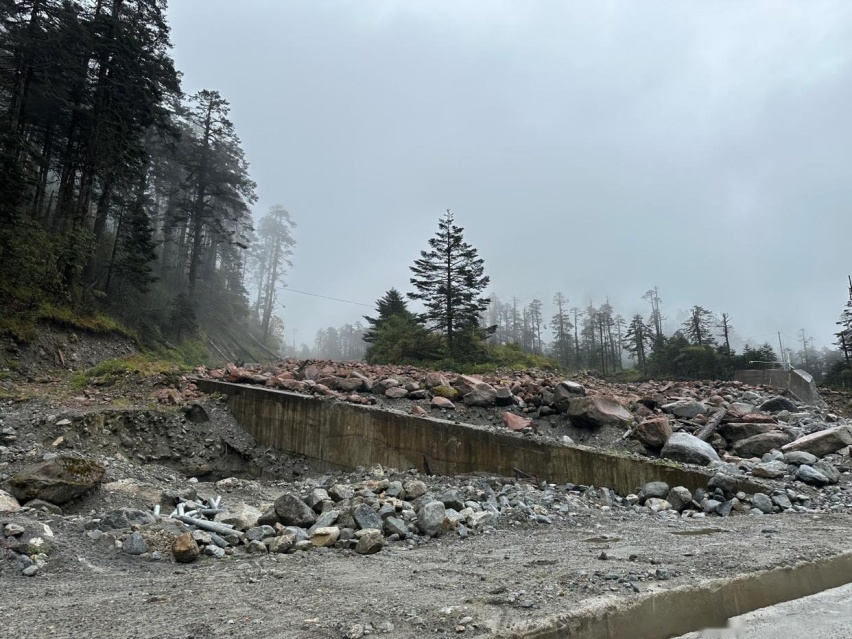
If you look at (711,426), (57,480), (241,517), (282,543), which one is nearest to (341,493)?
(241,517)

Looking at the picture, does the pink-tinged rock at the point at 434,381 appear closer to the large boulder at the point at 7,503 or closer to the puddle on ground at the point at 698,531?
the puddle on ground at the point at 698,531

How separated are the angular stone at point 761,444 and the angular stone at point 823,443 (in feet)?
0.80

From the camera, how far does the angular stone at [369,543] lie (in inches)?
159

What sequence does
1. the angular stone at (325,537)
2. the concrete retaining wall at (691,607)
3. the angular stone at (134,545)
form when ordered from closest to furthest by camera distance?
the concrete retaining wall at (691,607), the angular stone at (134,545), the angular stone at (325,537)

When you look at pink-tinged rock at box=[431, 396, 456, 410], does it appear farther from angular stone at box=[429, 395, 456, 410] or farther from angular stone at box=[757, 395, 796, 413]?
angular stone at box=[757, 395, 796, 413]

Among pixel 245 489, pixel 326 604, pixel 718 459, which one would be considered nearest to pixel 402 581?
pixel 326 604

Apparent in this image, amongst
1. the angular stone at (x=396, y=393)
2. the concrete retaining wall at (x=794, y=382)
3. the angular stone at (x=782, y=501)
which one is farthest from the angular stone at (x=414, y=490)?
the concrete retaining wall at (x=794, y=382)

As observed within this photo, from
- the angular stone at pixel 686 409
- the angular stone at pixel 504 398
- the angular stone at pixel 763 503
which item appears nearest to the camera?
the angular stone at pixel 763 503

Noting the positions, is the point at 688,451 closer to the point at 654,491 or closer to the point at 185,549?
the point at 654,491

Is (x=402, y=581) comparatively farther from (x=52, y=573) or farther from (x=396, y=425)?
(x=396, y=425)

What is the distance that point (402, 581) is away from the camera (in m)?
3.05

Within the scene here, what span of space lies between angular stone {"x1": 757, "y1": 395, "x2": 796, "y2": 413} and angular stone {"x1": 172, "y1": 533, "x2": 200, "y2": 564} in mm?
12162

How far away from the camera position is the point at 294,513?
476cm

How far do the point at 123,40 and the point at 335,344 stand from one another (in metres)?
88.8
